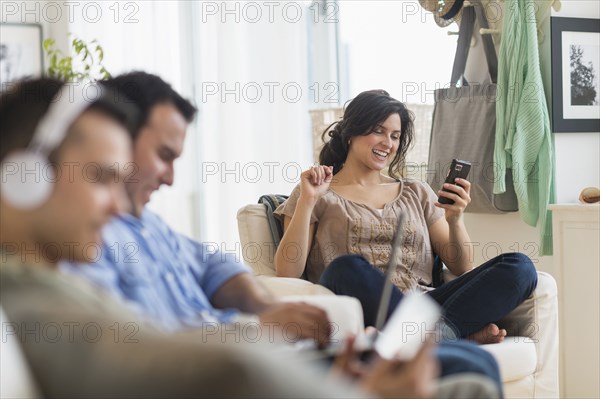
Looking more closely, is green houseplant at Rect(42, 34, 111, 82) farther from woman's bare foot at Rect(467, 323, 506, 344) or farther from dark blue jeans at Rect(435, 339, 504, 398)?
woman's bare foot at Rect(467, 323, 506, 344)

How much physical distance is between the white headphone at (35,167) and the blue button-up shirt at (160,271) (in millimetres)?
80

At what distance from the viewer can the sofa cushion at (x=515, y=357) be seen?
2.09 m

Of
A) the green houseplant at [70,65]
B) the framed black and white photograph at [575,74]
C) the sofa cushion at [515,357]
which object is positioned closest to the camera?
the green houseplant at [70,65]

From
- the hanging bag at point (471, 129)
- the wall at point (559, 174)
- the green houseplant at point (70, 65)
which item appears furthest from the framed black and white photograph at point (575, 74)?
the green houseplant at point (70, 65)

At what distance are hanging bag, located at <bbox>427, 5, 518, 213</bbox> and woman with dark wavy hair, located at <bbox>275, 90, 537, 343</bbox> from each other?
49 centimetres

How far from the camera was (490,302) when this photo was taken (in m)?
2.18

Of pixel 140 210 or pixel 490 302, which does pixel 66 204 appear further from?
pixel 490 302

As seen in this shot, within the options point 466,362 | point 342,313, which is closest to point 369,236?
point 342,313

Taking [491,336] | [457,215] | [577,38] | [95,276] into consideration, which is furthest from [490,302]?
[95,276]

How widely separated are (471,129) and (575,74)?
399mm

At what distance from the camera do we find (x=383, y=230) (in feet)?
7.74

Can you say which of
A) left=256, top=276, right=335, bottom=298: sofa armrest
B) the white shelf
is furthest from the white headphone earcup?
the white shelf

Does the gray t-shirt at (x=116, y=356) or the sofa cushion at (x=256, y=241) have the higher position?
the gray t-shirt at (x=116, y=356)

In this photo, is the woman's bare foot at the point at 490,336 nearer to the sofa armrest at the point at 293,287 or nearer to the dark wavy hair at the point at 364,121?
the sofa armrest at the point at 293,287
